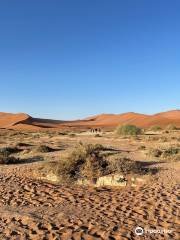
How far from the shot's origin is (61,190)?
11234 mm

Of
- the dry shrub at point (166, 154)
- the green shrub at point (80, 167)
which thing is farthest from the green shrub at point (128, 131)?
the green shrub at point (80, 167)

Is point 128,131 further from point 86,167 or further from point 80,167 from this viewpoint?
point 86,167

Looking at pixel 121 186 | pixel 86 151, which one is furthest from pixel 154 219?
pixel 86 151

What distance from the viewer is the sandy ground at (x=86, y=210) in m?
7.30

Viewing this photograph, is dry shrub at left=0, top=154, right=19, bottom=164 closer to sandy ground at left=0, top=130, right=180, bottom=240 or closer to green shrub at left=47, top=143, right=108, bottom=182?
green shrub at left=47, top=143, right=108, bottom=182

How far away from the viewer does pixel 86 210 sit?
8938mm

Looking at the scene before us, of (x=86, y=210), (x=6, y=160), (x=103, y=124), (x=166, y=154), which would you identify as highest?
(x=103, y=124)

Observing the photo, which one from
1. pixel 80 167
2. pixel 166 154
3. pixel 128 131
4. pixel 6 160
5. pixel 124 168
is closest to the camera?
pixel 124 168

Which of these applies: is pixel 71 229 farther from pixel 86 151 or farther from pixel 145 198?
pixel 86 151

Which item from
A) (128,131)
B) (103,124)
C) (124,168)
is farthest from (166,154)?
(103,124)

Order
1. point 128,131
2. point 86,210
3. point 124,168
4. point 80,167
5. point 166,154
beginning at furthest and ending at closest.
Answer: point 128,131 → point 166,154 → point 80,167 → point 124,168 → point 86,210

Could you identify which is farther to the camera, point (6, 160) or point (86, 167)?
point (6, 160)

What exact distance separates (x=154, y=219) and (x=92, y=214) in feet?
4.97

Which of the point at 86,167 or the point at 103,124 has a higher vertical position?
the point at 103,124
